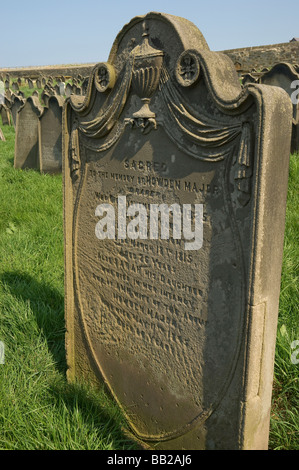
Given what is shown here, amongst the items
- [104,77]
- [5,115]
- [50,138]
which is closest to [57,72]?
[5,115]

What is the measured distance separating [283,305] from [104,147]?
168 cm

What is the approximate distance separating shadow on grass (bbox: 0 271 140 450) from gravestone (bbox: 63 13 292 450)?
11 centimetres

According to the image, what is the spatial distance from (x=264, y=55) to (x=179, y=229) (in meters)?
25.2

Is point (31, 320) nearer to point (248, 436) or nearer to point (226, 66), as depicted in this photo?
point (248, 436)

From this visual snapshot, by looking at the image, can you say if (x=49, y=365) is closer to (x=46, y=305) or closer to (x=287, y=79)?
(x=46, y=305)

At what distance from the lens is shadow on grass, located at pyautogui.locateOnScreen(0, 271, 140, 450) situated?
227cm

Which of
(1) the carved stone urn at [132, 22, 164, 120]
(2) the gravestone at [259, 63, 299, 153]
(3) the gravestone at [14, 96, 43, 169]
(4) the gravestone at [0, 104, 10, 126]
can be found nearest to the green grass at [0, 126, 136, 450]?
(1) the carved stone urn at [132, 22, 164, 120]

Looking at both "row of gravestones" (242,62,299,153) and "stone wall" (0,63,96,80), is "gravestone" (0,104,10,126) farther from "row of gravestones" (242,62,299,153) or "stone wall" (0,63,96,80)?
"stone wall" (0,63,96,80)

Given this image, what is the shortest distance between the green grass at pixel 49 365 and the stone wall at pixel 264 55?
2150cm

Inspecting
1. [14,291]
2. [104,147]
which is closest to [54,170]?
[14,291]

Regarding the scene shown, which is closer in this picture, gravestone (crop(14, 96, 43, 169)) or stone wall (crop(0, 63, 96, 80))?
gravestone (crop(14, 96, 43, 169))

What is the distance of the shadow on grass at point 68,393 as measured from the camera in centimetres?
227

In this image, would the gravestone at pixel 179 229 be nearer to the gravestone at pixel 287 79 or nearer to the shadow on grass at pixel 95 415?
the shadow on grass at pixel 95 415

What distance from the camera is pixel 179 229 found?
6.77 feet
